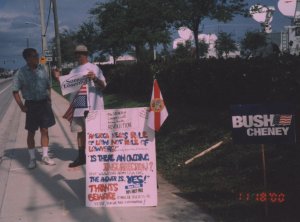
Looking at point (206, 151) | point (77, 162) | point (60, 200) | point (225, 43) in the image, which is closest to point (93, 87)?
point (77, 162)

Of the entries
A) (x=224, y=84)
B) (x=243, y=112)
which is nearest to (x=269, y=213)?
(x=243, y=112)

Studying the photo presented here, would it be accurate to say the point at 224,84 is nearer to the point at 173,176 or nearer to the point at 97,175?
the point at 173,176

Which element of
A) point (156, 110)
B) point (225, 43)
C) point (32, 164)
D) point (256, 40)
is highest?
point (225, 43)

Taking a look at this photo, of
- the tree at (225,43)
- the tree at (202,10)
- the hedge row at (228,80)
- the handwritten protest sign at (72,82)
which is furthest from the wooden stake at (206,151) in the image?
the tree at (225,43)

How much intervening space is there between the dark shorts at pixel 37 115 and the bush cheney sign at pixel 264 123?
3.95 m

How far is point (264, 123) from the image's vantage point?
480 centimetres

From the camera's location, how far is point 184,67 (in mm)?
12633

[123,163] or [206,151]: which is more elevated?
[123,163]

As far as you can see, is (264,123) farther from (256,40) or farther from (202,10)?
(256,40)

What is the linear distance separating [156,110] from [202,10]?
34.5 ft

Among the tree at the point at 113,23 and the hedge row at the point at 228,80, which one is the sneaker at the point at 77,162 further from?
the tree at the point at 113,23

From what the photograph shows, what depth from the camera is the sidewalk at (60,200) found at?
17.5ft

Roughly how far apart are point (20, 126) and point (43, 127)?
21.8ft

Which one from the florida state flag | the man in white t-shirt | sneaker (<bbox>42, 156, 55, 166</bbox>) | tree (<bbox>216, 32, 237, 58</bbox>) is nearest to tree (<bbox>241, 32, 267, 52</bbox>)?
tree (<bbox>216, 32, 237, 58</bbox>)
